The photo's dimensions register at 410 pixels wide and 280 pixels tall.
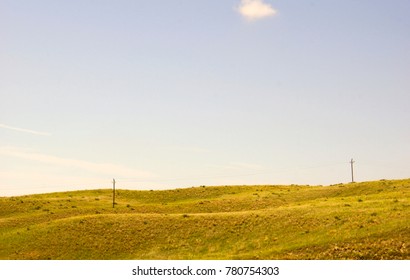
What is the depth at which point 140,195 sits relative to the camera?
298 feet

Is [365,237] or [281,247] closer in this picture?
[365,237]

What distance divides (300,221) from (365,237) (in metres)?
10.0

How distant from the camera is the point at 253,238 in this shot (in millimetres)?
44781

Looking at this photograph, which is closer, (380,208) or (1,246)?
(380,208)

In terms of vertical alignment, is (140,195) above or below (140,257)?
above

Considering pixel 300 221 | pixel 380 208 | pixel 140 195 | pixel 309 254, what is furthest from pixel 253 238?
pixel 140 195

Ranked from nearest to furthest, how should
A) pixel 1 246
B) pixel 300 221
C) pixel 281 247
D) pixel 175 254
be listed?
1. pixel 281 247
2. pixel 175 254
3. pixel 300 221
4. pixel 1 246

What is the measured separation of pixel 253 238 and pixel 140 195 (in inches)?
1937

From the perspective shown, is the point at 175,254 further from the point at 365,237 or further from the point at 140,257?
the point at 365,237

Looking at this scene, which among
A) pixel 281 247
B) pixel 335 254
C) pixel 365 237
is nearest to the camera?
pixel 335 254

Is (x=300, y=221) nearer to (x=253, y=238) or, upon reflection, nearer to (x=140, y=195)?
(x=253, y=238)
